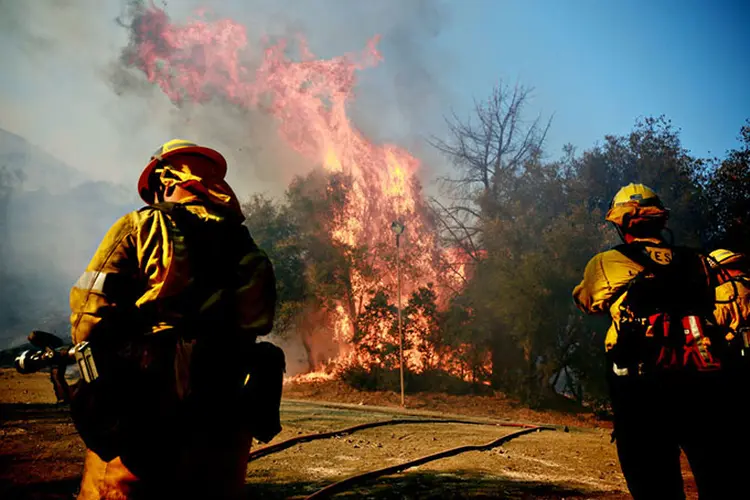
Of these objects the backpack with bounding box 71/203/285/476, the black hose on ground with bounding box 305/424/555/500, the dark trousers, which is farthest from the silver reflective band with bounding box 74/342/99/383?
the dark trousers

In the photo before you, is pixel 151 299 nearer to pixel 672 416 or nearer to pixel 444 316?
pixel 672 416

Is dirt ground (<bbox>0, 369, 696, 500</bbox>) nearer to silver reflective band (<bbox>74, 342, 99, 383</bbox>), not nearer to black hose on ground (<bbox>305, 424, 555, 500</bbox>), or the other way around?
black hose on ground (<bbox>305, 424, 555, 500</bbox>)

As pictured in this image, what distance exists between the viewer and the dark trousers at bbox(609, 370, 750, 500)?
2.73 m

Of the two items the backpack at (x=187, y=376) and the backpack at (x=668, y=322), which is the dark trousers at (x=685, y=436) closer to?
the backpack at (x=668, y=322)

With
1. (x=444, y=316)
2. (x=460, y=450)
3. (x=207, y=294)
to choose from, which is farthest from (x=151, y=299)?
(x=444, y=316)

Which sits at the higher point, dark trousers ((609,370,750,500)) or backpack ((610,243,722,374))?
backpack ((610,243,722,374))

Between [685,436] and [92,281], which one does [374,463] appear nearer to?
[685,436]

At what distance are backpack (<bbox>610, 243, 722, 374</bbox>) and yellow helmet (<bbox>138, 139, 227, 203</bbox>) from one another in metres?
2.71

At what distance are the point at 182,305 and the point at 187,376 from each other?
31cm

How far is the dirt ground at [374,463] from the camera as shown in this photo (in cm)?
466

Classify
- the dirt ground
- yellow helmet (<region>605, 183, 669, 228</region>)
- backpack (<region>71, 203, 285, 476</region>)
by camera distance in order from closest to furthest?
backpack (<region>71, 203, 285, 476</region>) → yellow helmet (<region>605, 183, 669, 228</region>) → the dirt ground

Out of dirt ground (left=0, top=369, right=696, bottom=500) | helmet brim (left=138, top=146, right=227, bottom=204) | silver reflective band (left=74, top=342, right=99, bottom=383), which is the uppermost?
helmet brim (left=138, top=146, right=227, bottom=204)

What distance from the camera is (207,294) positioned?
6.91 feet

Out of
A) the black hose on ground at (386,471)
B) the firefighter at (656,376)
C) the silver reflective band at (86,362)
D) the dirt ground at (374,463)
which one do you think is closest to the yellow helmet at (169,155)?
the silver reflective band at (86,362)
